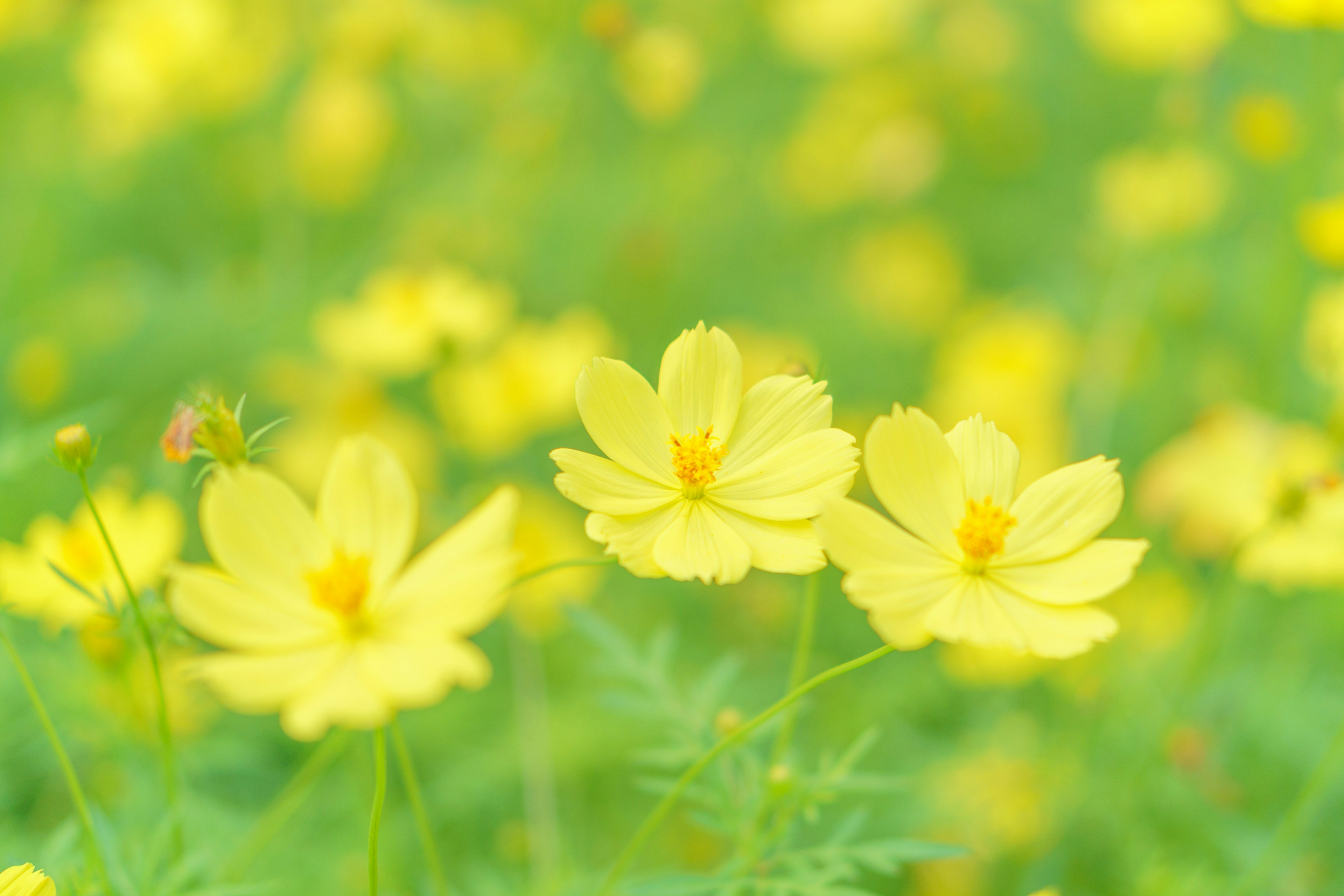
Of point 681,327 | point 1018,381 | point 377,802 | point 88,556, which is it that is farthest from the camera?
point 681,327

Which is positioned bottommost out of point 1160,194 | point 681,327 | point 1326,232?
point 1326,232

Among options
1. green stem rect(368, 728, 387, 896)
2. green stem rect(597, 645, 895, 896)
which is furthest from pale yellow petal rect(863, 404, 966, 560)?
green stem rect(368, 728, 387, 896)

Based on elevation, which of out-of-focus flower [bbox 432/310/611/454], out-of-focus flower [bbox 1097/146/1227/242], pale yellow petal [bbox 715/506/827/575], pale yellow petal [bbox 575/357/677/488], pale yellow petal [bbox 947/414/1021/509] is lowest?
pale yellow petal [bbox 715/506/827/575]

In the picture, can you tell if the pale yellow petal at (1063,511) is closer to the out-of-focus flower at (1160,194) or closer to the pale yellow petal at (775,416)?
the pale yellow petal at (775,416)

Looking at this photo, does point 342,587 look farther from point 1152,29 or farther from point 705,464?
point 1152,29

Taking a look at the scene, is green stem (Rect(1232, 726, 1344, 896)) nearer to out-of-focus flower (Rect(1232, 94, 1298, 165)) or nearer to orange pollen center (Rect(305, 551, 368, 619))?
orange pollen center (Rect(305, 551, 368, 619))

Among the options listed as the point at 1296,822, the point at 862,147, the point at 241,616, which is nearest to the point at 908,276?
the point at 862,147
